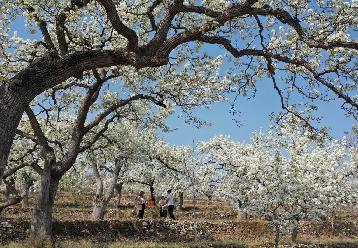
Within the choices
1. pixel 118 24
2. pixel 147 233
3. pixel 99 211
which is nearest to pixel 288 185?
pixel 147 233

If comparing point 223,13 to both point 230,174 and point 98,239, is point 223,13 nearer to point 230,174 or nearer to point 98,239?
point 98,239

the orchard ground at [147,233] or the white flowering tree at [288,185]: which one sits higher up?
the white flowering tree at [288,185]

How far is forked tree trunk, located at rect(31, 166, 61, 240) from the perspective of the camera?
2059 centimetres

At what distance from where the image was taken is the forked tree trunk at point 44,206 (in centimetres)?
2059

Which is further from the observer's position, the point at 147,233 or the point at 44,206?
the point at 147,233

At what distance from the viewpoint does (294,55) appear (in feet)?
43.1

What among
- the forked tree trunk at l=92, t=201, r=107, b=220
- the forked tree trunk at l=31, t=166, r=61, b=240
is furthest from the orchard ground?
the forked tree trunk at l=92, t=201, r=107, b=220

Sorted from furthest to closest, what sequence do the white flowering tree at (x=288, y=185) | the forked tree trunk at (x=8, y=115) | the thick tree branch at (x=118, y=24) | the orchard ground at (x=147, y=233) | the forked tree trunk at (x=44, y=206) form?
the white flowering tree at (x=288, y=185) → the orchard ground at (x=147, y=233) → the forked tree trunk at (x=44, y=206) → the thick tree branch at (x=118, y=24) → the forked tree trunk at (x=8, y=115)

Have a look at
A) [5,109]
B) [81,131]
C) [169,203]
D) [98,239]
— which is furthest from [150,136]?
[5,109]

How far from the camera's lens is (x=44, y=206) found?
2078 centimetres

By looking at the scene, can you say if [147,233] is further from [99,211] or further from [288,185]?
[288,185]

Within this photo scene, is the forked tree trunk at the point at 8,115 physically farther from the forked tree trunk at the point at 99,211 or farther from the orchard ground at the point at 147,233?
the forked tree trunk at the point at 99,211

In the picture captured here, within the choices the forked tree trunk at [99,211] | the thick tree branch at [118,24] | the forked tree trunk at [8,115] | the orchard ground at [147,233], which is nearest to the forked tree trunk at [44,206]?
the orchard ground at [147,233]

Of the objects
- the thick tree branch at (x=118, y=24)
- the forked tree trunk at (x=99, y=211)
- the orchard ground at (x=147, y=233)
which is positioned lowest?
the orchard ground at (x=147, y=233)
